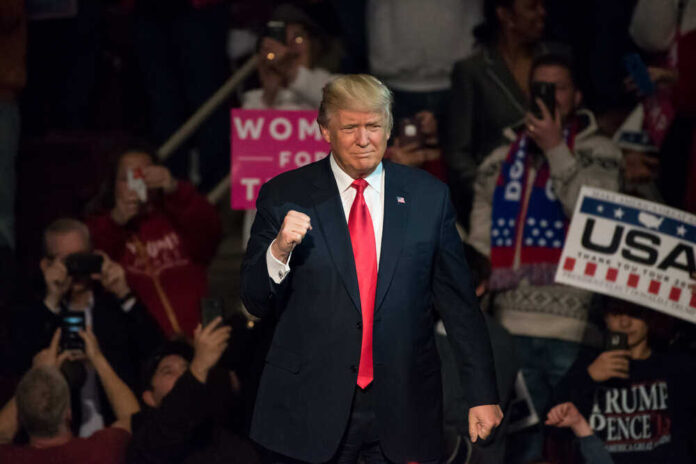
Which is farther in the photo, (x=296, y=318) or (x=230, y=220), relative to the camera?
(x=230, y=220)

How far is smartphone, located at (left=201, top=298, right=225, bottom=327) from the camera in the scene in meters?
5.04

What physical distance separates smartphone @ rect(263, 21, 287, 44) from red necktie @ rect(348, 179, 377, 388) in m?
2.56

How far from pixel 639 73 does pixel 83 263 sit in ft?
8.92

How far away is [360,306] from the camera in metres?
3.32

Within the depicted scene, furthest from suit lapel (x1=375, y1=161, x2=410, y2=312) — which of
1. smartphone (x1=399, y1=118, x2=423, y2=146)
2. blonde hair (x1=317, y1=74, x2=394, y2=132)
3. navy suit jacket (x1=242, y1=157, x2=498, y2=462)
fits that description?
smartphone (x1=399, y1=118, x2=423, y2=146)

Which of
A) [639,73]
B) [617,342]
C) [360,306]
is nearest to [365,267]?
[360,306]

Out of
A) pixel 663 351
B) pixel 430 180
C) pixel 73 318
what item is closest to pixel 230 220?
pixel 73 318

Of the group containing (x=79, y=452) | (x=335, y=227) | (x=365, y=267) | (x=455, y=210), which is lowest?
(x=79, y=452)

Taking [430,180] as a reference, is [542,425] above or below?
below

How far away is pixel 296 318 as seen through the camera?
3.37 m

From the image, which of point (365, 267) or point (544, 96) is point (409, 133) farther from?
point (365, 267)

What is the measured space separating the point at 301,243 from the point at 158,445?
5.80 ft

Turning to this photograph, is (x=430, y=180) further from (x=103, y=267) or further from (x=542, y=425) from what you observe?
(x=103, y=267)

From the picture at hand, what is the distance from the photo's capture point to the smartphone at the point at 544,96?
17.7ft
